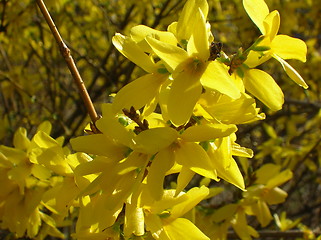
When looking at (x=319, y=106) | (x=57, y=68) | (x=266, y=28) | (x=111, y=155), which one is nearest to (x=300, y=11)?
(x=319, y=106)

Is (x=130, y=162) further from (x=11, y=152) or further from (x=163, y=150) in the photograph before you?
(x=11, y=152)

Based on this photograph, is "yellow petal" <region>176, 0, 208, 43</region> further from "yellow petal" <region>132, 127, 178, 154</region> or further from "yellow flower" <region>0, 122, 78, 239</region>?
"yellow flower" <region>0, 122, 78, 239</region>

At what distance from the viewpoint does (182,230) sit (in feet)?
4.05

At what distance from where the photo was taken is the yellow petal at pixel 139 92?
3.52 ft

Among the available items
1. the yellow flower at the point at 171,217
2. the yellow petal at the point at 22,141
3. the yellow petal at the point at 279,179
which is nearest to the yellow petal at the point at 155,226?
the yellow flower at the point at 171,217

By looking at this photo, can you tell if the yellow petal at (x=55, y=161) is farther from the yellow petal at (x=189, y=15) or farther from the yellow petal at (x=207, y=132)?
the yellow petal at (x=189, y=15)

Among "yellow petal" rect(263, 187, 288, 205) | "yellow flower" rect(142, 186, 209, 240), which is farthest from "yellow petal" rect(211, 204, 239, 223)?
"yellow flower" rect(142, 186, 209, 240)

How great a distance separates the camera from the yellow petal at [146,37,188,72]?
97 cm

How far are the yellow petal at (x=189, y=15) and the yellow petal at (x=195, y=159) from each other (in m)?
0.30

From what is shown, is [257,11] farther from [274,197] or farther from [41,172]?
[274,197]

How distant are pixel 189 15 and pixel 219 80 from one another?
0.19 meters

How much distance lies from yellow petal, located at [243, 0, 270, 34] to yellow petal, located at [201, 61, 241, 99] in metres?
0.22

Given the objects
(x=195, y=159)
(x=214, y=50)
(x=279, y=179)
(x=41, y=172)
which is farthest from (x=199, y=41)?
(x=279, y=179)

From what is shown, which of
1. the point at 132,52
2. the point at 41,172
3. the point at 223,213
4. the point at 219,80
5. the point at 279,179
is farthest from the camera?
the point at 279,179
